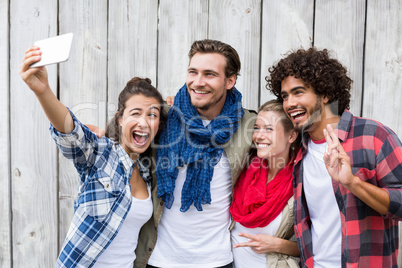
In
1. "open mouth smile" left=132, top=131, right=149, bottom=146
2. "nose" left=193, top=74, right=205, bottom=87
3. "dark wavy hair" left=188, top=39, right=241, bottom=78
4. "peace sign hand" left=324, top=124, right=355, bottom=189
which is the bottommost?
"peace sign hand" left=324, top=124, right=355, bottom=189

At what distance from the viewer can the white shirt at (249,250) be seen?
182 cm

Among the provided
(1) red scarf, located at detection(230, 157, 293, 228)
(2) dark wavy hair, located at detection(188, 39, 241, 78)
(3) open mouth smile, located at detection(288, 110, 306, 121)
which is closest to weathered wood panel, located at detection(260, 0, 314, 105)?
(2) dark wavy hair, located at detection(188, 39, 241, 78)

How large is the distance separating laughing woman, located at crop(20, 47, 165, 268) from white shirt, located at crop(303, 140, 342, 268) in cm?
83

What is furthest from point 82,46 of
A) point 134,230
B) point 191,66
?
point 134,230

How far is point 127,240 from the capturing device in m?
1.72

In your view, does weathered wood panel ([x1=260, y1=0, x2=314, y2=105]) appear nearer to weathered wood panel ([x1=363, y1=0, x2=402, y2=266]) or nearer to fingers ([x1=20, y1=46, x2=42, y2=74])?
weathered wood panel ([x1=363, y1=0, x2=402, y2=266])

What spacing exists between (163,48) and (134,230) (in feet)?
3.56

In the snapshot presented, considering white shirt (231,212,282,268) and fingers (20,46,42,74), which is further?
white shirt (231,212,282,268)

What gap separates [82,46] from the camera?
2098 mm

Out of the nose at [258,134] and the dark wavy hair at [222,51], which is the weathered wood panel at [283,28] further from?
the nose at [258,134]

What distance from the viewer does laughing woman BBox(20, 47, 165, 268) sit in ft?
4.55

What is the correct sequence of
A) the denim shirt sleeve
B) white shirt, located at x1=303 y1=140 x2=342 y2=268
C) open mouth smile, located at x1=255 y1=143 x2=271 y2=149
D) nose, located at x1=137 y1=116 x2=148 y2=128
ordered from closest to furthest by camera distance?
1. the denim shirt sleeve
2. white shirt, located at x1=303 y1=140 x2=342 y2=268
3. nose, located at x1=137 y1=116 x2=148 y2=128
4. open mouth smile, located at x1=255 y1=143 x2=271 y2=149

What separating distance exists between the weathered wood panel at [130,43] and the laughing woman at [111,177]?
0.92 feet

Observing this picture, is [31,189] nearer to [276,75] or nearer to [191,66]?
[191,66]
